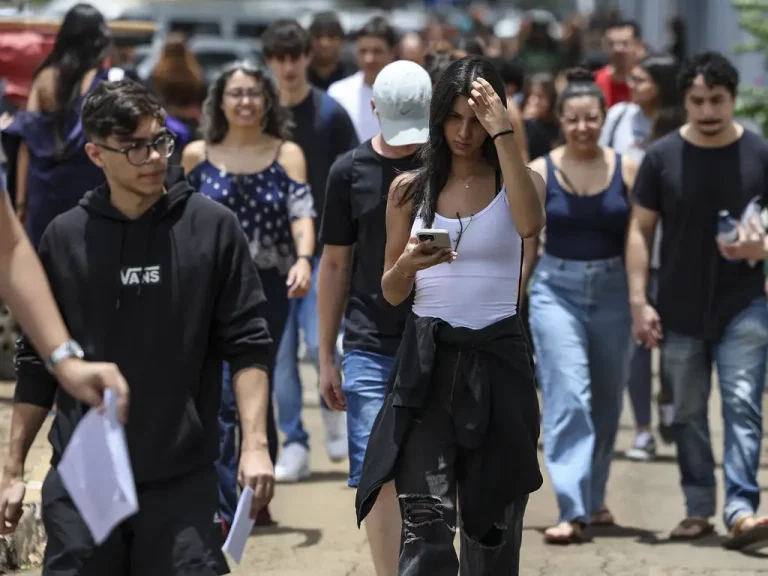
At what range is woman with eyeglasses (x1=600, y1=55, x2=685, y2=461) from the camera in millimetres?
9727

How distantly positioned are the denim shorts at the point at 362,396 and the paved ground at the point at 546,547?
3.81 feet

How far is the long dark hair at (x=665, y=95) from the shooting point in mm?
9617

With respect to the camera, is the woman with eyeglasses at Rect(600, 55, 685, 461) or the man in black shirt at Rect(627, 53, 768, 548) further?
the woman with eyeglasses at Rect(600, 55, 685, 461)

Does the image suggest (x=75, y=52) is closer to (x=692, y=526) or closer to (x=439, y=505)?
(x=692, y=526)

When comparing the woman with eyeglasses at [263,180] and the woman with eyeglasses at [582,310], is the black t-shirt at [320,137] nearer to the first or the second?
the woman with eyeglasses at [263,180]

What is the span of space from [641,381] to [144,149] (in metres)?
5.53

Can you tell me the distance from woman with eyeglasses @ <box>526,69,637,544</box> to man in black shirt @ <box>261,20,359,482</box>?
1587mm

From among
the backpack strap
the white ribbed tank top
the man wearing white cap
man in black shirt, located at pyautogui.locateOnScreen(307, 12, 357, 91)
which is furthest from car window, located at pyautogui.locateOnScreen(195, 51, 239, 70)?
the white ribbed tank top

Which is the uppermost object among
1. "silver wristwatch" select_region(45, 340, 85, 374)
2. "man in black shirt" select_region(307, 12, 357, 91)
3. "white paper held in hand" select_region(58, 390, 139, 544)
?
"man in black shirt" select_region(307, 12, 357, 91)

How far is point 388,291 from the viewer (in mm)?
5414

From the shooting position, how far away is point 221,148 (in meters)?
8.25

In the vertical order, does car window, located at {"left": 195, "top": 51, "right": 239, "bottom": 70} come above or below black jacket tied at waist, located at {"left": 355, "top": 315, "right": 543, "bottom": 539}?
above

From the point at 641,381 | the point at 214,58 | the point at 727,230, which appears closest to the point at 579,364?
the point at 727,230

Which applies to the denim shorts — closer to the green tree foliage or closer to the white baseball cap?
the white baseball cap
